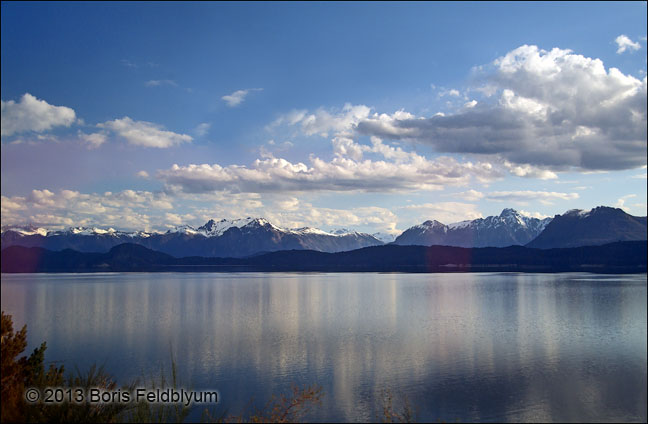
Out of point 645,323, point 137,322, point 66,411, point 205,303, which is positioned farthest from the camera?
point 205,303

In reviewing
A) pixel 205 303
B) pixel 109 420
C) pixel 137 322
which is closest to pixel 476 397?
pixel 109 420

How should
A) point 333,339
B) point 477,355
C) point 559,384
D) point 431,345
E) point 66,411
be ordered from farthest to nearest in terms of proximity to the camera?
point 333,339
point 431,345
point 477,355
point 559,384
point 66,411

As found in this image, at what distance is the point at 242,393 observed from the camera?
34.4 meters

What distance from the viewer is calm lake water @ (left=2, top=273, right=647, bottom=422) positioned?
32906mm

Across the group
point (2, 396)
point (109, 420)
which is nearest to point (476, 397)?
point (109, 420)

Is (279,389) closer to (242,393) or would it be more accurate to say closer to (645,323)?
(242,393)

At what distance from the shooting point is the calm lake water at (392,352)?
1296 inches

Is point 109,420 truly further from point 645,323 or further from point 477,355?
point 645,323

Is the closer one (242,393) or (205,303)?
(242,393)

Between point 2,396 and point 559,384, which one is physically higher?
point 2,396

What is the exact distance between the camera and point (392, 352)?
48.5m

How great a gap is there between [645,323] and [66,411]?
72751 mm

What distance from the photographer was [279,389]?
3569 centimetres

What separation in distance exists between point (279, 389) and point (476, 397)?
13.9 meters
